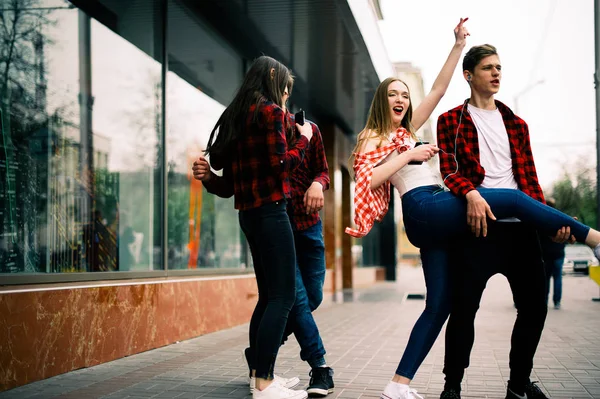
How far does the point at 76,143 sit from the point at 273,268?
3.42 meters

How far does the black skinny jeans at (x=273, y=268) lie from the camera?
378cm

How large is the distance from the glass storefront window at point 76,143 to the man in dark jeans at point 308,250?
2024 mm

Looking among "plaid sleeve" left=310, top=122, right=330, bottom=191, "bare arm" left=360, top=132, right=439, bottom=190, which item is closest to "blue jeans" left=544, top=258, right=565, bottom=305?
"plaid sleeve" left=310, top=122, right=330, bottom=191

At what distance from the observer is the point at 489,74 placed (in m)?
3.77

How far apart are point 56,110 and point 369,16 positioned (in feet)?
16.0

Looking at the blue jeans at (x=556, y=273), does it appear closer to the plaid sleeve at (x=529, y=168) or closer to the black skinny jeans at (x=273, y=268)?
the plaid sleeve at (x=529, y=168)

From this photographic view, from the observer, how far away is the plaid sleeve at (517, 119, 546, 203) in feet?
12.2

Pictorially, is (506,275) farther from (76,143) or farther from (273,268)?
(76,143)

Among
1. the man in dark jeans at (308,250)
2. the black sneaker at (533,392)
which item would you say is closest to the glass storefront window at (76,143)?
the man in dark jeans at (308,250)

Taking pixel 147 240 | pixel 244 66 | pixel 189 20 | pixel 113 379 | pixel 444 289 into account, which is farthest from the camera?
pixel 244 66

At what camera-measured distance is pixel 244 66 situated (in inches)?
407

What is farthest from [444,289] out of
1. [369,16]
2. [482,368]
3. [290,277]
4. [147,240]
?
[369,16]

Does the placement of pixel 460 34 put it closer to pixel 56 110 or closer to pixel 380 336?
pixel 56 110

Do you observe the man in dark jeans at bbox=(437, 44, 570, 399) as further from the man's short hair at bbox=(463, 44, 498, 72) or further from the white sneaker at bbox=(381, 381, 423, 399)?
the white sneaker at bbox=(381, 381, 423, 399)
